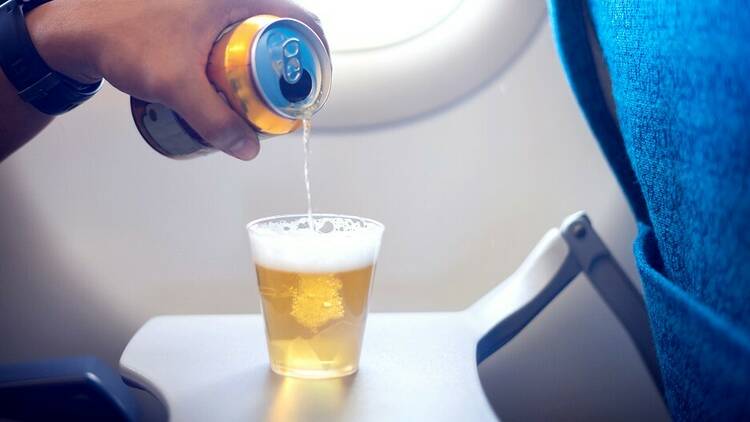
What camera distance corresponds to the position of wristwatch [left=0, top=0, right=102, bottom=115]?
0.69 metres

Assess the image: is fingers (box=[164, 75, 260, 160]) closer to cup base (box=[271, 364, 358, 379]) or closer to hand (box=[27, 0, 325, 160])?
hand (box=[27, 0, 325, 160])

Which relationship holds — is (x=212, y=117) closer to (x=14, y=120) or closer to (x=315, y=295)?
(x=315, y=295)

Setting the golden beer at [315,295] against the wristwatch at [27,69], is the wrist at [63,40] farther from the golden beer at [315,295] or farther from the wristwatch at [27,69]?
the golden beer at [315,295]

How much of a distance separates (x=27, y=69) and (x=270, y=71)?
29 centimetres

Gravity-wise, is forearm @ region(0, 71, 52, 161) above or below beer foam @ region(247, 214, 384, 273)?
above

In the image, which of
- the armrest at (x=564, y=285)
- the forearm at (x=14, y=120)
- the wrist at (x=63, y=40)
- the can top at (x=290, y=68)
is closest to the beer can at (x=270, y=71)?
the can top at (x=290, y=68)

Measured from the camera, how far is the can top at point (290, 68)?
54 centimetres

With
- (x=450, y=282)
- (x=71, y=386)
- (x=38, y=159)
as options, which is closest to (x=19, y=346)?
(x=38, y=159)

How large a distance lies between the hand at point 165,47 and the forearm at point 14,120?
91 millimetres

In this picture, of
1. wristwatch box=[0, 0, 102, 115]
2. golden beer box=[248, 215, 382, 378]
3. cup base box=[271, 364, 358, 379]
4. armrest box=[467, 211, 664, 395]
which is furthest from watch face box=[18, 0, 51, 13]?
armrest box=[467, 211, 664, 395]

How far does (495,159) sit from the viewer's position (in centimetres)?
102

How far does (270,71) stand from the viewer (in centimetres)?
A: 55

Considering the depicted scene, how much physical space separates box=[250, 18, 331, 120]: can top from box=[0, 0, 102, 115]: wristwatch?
0.87ft

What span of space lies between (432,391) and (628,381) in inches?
21.2
